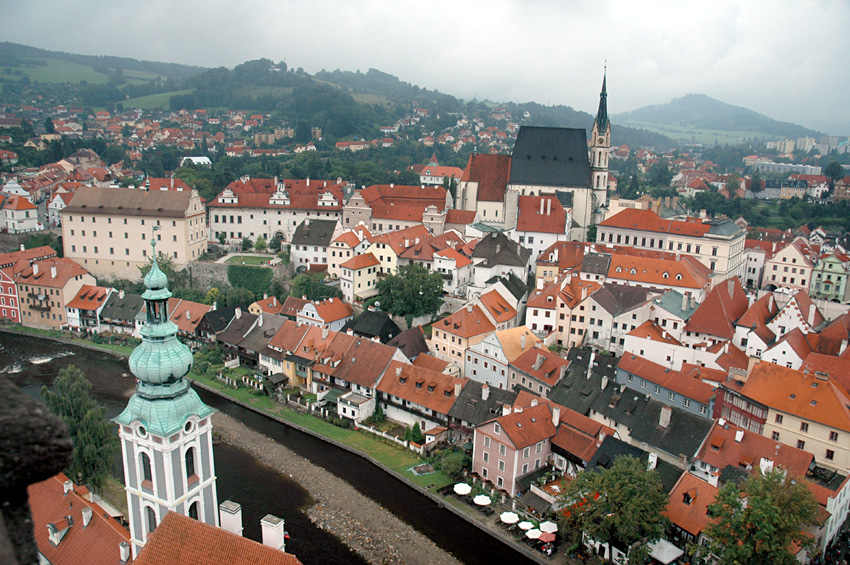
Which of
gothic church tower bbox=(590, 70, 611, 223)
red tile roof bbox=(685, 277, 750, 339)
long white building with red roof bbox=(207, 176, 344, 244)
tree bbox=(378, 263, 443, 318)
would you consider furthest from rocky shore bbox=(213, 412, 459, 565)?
gothic church tower bbox=(590, 70, 611, 223)

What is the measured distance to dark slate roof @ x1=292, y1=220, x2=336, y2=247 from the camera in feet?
207

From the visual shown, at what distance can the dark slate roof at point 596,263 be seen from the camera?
5159 centimetres

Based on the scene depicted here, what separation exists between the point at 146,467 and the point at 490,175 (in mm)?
55571

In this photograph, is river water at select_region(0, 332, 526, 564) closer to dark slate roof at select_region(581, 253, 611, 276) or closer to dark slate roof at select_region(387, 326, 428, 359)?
dark slate roof at select_region(387, 326, 428, 359)

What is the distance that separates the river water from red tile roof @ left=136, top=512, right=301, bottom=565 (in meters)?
11.4

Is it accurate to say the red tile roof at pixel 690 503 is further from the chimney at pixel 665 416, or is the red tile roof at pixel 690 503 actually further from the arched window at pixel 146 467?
the arched window at pixel 146 467

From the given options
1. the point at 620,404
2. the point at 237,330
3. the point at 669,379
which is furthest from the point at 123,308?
the point at 669,379

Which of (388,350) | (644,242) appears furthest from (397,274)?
(644,242)

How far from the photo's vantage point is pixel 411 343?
148ft

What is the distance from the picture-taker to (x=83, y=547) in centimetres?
2122

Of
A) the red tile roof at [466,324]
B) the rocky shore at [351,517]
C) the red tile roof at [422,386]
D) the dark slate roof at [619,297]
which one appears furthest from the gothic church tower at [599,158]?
the rocky shore at [351,517]

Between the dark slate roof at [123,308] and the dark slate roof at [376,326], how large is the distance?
18809 mm

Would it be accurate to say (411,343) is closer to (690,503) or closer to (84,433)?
(84,433)

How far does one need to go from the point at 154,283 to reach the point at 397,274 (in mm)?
34507
